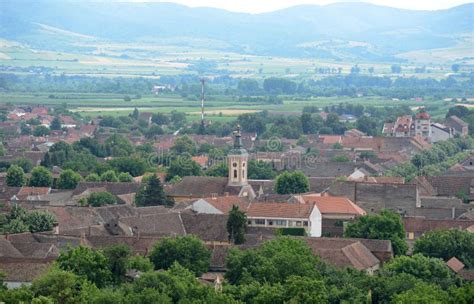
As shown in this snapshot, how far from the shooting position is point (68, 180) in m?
64.8

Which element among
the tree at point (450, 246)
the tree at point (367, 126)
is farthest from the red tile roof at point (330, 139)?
the tree at point (450, 246)

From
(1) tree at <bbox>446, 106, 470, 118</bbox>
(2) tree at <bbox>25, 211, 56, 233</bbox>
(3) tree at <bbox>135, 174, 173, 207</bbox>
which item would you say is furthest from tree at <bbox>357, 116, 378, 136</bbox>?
(2) tree at <bbox>25, 211, 56, 233</bbox>

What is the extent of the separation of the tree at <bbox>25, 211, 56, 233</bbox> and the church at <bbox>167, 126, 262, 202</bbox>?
1155 centimetres

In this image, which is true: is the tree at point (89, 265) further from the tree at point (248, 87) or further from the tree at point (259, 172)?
the tree at point (248, 87)

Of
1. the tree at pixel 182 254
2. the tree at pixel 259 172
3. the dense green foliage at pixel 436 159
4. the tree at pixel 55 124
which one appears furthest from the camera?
the tree at pixel 55 124

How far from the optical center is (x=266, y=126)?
110688 mm

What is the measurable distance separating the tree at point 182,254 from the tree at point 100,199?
15090 mm

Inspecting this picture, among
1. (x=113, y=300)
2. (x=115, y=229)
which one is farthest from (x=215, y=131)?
(x=113, y=300)

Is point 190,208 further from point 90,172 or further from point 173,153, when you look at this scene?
point 173,153

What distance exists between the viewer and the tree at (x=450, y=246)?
42.8m

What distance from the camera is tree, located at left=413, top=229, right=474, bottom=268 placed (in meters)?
42.8

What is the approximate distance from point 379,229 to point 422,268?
23.9 feet

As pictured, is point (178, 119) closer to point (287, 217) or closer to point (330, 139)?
point (330, 139)

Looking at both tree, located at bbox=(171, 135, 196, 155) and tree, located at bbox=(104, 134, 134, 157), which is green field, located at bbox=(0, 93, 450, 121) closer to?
tree, located at bbox=(104, 134, 134, 157)
